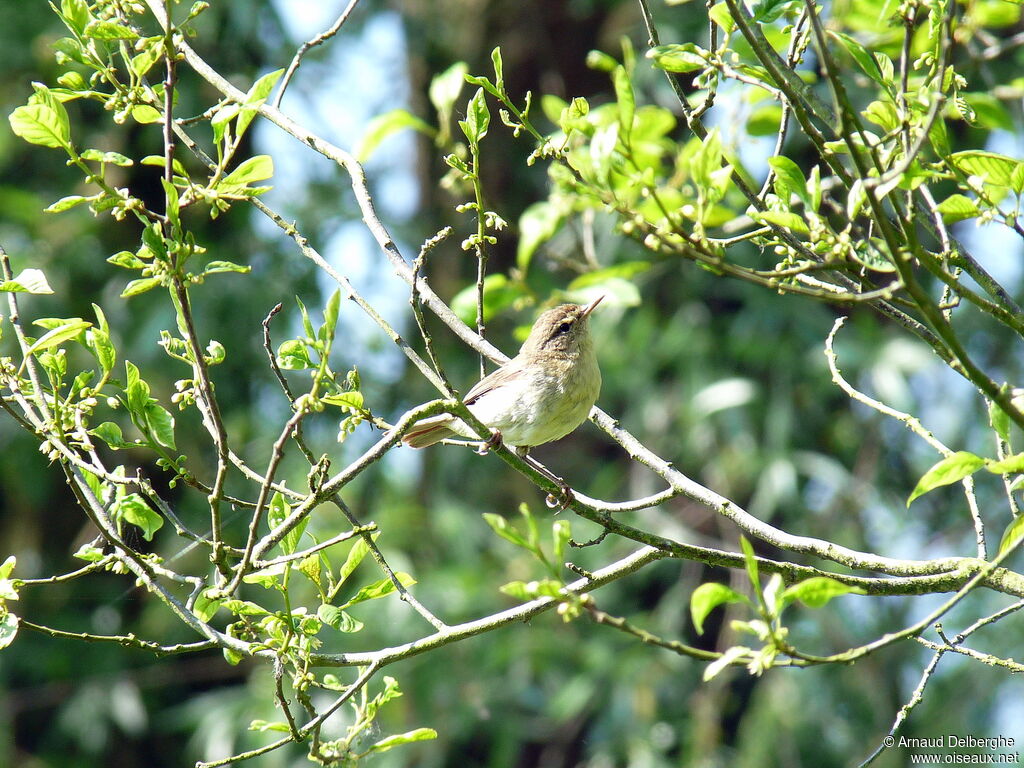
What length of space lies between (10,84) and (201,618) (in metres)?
5.89

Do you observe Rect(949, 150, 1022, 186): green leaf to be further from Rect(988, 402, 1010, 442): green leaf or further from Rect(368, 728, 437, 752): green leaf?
Rect(368, 728, 437, 752): green leaf

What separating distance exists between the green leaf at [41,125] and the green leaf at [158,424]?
55cm

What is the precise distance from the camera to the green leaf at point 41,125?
1825mm

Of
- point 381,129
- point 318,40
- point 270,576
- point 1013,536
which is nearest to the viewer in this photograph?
point 1013,536

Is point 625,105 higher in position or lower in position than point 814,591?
higher

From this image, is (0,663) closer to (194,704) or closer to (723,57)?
(194,704)

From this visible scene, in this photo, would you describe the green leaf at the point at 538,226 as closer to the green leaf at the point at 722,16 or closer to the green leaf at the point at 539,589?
the green leaf at the point at 722,16

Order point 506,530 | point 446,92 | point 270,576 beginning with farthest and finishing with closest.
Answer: point 446,92, point 270,576, point 506,530

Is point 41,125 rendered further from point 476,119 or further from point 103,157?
point 476,119

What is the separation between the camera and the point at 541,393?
4.15 meters

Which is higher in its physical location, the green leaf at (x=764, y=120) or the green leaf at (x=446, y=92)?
the green leaf at (x=764, y=120)

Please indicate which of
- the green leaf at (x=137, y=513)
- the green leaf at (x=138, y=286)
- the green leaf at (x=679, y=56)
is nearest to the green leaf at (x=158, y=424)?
the green leaf at (x=137, y=513)

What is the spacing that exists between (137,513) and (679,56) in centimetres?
143

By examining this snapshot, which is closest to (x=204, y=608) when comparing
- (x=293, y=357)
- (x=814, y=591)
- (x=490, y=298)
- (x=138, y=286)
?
(x=293, y=357)
